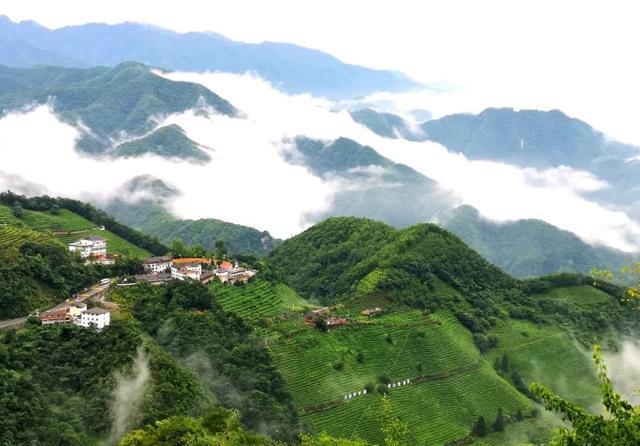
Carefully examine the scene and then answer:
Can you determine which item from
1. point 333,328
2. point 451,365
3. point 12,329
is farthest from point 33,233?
point 451,365

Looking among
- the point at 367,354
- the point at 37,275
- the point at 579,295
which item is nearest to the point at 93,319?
the point at 37,275

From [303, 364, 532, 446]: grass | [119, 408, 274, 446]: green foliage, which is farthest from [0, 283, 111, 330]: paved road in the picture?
[303, 364, 532, 446]: grass

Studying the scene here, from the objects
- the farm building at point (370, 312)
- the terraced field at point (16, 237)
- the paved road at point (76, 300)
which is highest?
the terraced field at point (16, 237)

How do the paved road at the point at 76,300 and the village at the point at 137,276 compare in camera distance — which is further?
the village at the point at 137,276

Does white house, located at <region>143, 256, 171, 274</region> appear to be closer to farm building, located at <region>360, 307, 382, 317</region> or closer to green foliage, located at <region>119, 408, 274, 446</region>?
farm building, located at <region>360, 307, 382, 317</region>

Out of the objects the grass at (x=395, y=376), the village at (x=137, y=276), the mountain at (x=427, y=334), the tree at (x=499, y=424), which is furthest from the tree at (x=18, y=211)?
the tree at (x=499, y=424)

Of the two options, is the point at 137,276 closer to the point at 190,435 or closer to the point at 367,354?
the point at 367,354

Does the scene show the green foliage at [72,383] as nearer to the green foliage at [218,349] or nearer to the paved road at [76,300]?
Result: the paved road at [76,300]
